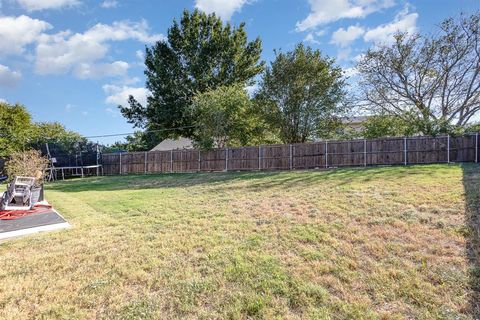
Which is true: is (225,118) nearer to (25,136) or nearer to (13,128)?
(25,136)

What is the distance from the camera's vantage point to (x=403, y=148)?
1288 cm

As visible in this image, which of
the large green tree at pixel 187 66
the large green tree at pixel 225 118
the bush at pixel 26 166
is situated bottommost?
the bush at pixel 26 166

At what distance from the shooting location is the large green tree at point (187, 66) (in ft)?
69.2

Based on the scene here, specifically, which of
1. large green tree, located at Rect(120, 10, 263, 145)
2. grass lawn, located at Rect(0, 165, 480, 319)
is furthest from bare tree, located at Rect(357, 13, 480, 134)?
grass lawn, located at Rect(0, 165, 480, 319)

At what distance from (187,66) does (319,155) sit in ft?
41.3

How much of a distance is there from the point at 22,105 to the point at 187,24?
62.7 ft

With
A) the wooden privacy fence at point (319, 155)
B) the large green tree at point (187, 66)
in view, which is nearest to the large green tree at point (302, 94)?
the wooden privacy fence at point (319, 155)

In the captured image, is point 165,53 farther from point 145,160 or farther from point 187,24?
point 145,160

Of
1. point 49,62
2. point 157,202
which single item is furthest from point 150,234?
point 49,62

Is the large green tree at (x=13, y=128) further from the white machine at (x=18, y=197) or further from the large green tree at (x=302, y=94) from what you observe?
the large green tree at (x=302, y=94)

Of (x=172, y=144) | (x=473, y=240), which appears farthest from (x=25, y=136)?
(x=473, y=240)

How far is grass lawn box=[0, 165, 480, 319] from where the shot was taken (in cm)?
256

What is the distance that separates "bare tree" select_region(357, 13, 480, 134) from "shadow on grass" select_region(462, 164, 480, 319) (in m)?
9.28

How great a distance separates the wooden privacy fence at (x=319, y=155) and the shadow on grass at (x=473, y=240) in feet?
21.7
